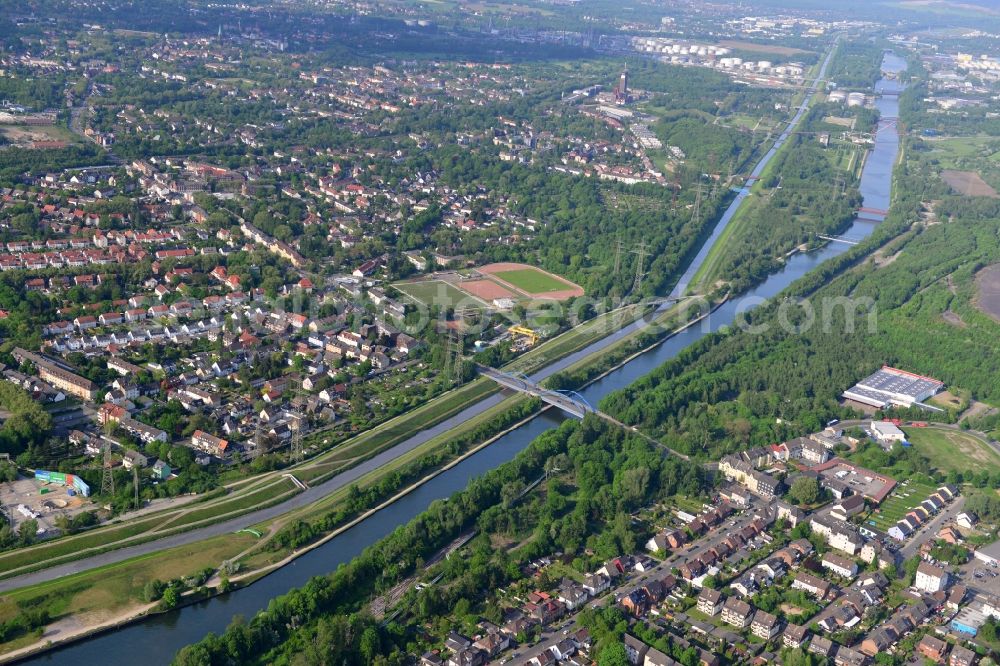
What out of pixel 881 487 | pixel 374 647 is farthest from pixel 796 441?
pixel 374 647

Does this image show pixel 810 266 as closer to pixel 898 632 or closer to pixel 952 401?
pixel 952 401

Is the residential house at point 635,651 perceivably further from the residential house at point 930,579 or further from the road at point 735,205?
the road at point 735,205

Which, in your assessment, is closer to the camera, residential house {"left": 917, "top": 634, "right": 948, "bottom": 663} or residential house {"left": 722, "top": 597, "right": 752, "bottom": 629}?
residential house {"left": 917, "top": 634, "right": 948, "bottom": 663}

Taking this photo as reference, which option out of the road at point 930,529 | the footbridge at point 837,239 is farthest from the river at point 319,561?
the footbridge at point 837,239

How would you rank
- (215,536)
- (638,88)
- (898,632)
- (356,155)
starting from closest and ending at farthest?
(898,632) < (215,536) < (356,155) < (638,88)

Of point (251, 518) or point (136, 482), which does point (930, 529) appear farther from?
point (136, 482)

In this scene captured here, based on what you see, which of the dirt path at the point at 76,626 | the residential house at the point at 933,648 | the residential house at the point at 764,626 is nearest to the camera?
the dirt path at the point at 76,626

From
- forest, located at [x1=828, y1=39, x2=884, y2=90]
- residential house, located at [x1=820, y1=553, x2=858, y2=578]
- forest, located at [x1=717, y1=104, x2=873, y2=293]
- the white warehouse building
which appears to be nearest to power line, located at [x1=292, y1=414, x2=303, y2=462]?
residential house, located at [x1=820, y1=553, x2=858, y2=578]

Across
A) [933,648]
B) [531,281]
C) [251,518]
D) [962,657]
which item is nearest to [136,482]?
[251,518]

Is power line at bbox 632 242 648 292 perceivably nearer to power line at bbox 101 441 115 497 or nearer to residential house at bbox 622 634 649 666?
power line at bbox 101 441 115 497

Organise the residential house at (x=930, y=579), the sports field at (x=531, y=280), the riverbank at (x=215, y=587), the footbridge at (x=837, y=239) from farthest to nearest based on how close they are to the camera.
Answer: the footbridge at (x=837, y=239)
the sports field at (x=531, y=280)
the residential house at (x=930, y=579)
the riverbank at (x=215, y=587)

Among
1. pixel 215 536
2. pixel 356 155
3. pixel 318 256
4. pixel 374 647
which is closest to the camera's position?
pixel 374 647
